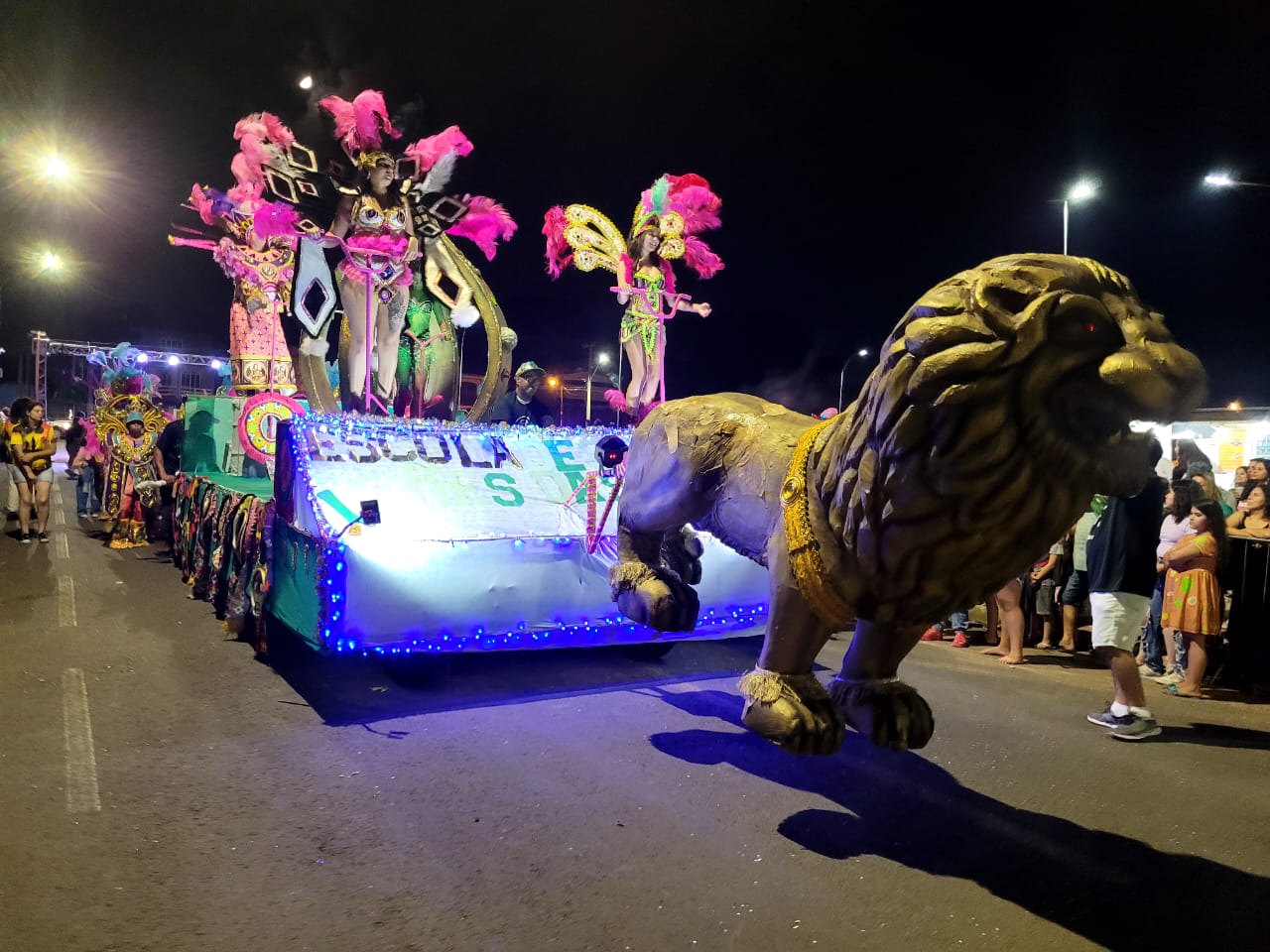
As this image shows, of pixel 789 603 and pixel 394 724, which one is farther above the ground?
pixel 789 603

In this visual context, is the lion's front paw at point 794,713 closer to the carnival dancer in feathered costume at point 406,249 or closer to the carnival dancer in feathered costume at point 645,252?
the carnival dancer in feathered costume at point 406,249

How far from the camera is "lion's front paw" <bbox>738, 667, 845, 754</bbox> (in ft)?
Result: 6.84

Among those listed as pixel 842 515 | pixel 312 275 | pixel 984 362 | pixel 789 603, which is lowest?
pixel 789 603

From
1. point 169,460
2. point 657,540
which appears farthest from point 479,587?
point 169,460

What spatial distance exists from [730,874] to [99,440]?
1089cm

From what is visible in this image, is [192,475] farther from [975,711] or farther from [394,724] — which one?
[975,711]

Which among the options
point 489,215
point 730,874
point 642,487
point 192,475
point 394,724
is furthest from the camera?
point 192,475

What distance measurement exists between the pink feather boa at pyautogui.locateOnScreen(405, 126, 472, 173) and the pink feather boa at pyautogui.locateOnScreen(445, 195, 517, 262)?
45 centimetres

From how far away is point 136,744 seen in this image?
3.46m

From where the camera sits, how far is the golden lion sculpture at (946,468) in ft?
5.22

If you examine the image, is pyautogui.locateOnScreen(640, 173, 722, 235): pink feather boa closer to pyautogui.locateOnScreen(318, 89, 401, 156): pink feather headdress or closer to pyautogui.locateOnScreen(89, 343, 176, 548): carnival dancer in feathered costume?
pyautogui.locateOnScreen(318, 89, 401, 156): pink feather headdress

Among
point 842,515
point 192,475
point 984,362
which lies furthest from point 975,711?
point 192,475

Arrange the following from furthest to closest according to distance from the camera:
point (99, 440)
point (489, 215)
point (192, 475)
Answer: point (99, 440) < point (192, 475) < point (489, 215)

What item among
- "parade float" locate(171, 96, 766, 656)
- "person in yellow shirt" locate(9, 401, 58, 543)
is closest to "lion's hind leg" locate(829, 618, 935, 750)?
"parade float" locate(171, 96, 766, 656)
